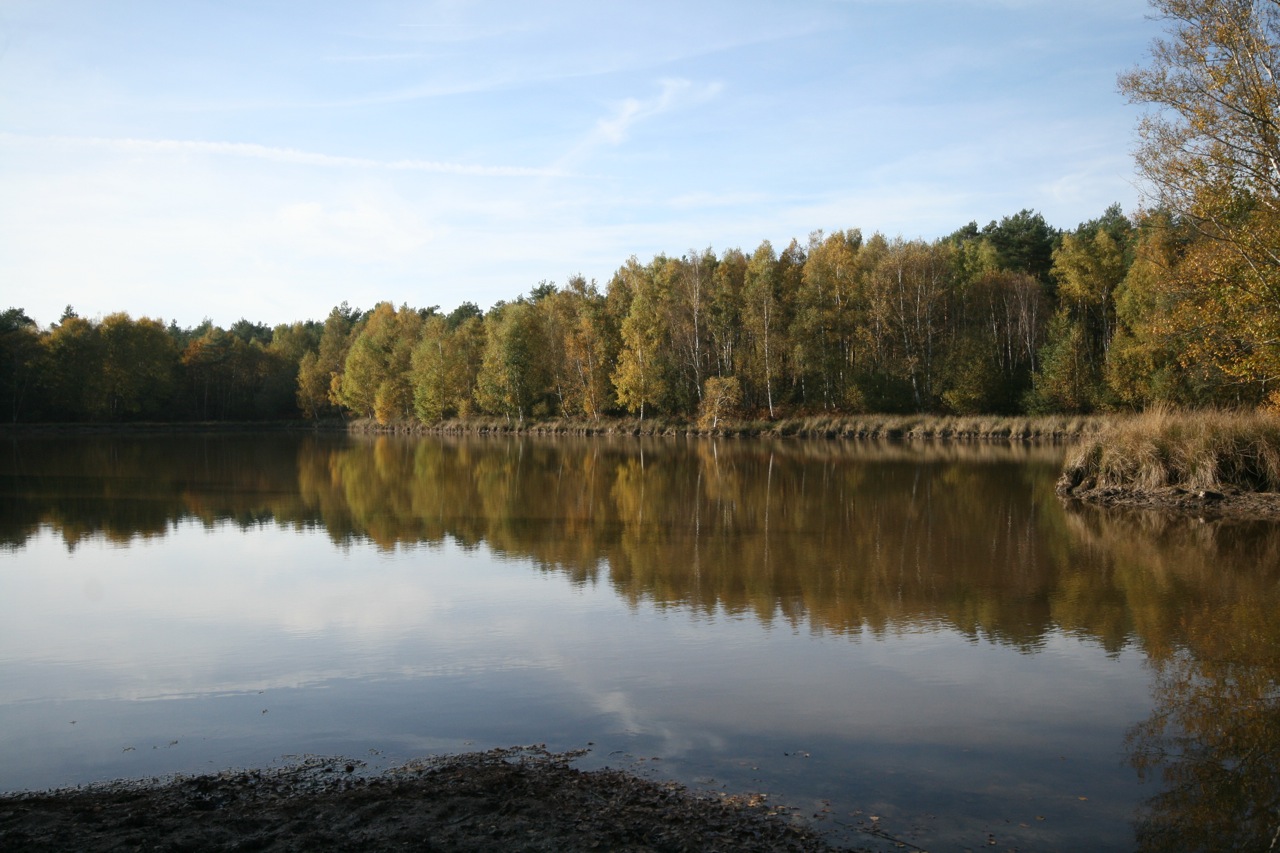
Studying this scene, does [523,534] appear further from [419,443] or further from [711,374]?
[711,374]

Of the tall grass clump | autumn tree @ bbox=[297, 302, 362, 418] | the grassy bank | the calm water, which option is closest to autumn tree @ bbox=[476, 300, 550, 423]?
the grassy bank

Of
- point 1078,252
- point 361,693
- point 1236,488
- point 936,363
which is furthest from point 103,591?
point 1078,252

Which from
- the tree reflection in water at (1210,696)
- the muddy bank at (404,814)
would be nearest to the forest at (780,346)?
the tree reflection in water at (1210,696)

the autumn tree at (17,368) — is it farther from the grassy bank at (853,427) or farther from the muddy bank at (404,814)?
the muddy bank at (404,814)

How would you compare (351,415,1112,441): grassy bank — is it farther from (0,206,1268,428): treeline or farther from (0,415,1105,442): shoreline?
(0,206,1268,428): treeline

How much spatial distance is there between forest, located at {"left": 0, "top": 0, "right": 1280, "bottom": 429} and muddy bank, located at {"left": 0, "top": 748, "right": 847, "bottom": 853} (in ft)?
61.5

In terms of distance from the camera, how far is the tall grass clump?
62.3 feet

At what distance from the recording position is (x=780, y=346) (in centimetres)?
5500

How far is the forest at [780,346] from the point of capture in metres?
46.7

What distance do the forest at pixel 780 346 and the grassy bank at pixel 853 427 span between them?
4.34 feet

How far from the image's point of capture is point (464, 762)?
6.10 m

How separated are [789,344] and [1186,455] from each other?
36498 millimetres

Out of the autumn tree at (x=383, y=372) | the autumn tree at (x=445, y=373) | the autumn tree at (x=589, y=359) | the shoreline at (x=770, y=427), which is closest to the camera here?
the shoreline at (x=770, y=427)

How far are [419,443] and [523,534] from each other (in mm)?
38669
